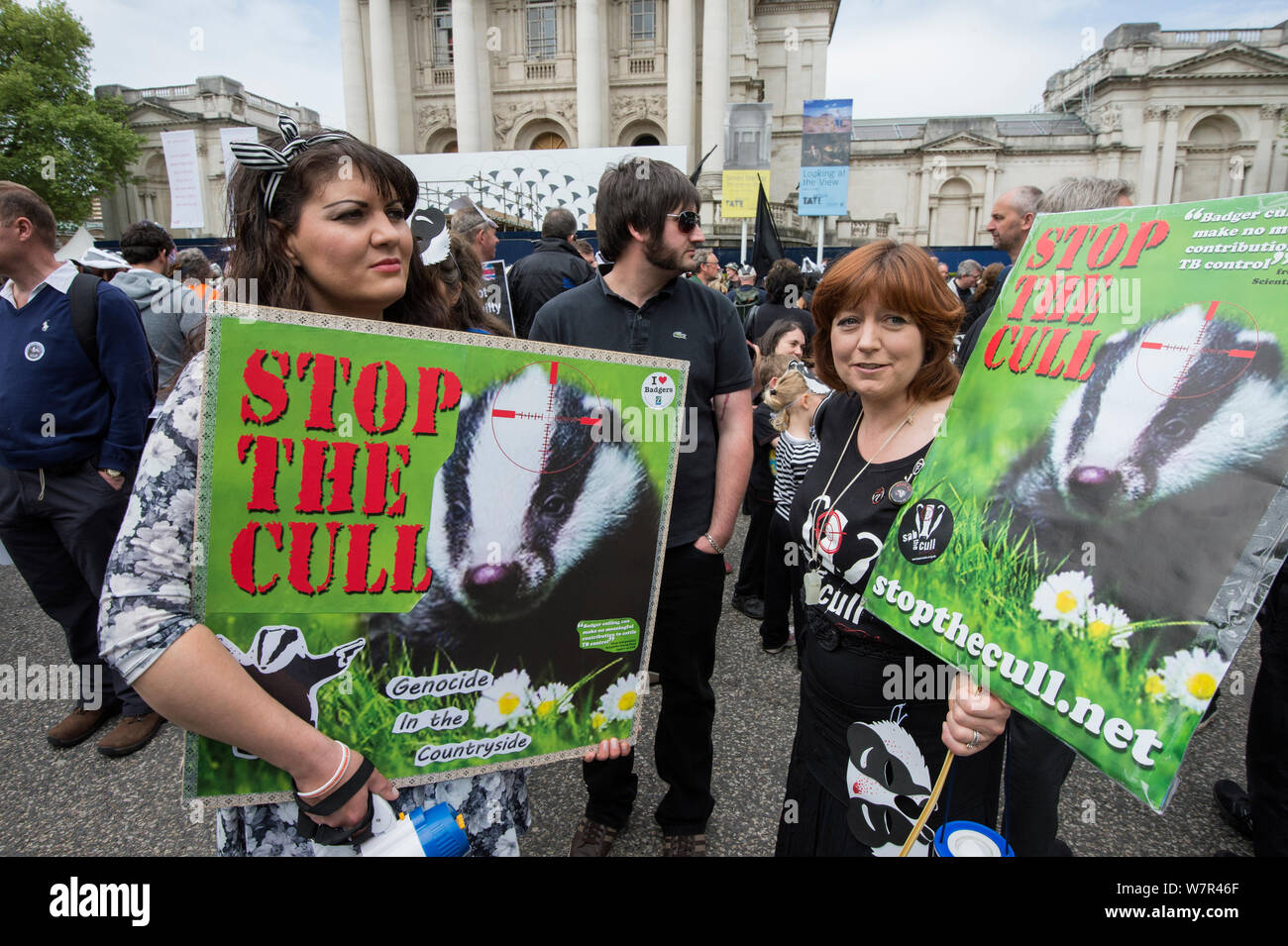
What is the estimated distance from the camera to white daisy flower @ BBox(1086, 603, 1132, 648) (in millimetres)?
1086

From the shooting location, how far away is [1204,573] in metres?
1.01

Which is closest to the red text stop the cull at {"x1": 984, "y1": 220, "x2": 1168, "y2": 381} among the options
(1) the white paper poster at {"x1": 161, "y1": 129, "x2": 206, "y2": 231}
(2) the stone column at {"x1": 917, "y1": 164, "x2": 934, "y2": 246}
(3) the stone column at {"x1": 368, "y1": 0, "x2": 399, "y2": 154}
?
(1) the white paper poster at {"x1": 161, "y1": 129, "x2": 206, "y2": 231}

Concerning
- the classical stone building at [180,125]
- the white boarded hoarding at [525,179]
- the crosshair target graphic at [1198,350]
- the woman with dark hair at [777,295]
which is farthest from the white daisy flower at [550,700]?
the classical stone building at [180,125]

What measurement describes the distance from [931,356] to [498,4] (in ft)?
138

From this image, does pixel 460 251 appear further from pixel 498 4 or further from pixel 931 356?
pixel 498 4

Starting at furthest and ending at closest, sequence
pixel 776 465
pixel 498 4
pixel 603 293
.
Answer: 1. pixel 498 4
2. pixel 776 465
3. pixel 603 293

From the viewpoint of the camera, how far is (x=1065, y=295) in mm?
1321

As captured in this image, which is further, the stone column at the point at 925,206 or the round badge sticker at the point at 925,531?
the stone column at the point at 925,206

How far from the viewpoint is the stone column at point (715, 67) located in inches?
1178

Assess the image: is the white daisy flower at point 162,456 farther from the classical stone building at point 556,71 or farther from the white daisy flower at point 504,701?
the classical stone building at point 556,71

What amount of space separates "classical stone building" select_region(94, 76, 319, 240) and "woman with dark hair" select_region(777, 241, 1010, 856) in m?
40.0

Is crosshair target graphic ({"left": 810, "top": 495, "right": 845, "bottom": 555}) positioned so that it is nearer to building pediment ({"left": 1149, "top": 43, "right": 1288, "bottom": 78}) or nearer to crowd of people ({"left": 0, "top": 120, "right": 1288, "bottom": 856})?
crowd of people ({"left": 0, "top": 120, "right": 1288, "bottom": 856})

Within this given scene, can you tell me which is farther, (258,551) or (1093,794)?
(1093,794)

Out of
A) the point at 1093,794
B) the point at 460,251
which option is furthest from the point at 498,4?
the point at 1093,794
